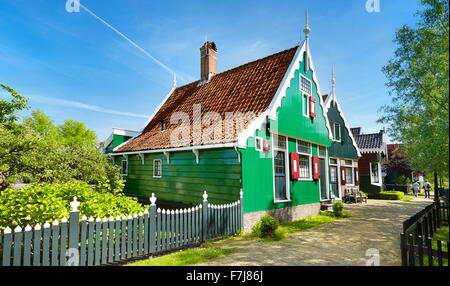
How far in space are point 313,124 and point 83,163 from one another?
11865mm

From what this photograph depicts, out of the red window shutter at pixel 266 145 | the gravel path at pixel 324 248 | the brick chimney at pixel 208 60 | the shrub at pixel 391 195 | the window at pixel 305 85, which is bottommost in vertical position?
the shrub at pixel 391 195

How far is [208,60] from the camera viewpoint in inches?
596

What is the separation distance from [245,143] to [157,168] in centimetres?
597

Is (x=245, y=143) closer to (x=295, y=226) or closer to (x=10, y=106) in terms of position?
(x=295, y=226)

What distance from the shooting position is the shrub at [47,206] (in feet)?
18.2

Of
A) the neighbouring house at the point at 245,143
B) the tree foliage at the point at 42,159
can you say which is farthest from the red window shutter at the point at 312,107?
the tree foliage at the point at 42,159

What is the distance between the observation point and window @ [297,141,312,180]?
12433 mm

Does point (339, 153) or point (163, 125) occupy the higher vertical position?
point (163, 125)

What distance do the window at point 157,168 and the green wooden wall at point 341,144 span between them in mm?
12255

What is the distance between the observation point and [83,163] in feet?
38.0

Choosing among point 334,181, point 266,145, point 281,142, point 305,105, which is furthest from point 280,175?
point 334,181

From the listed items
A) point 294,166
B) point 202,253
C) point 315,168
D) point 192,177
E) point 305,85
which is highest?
point 305,85

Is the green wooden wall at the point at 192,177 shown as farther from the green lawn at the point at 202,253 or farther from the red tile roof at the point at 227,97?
the green lawn at the point at 202,253
